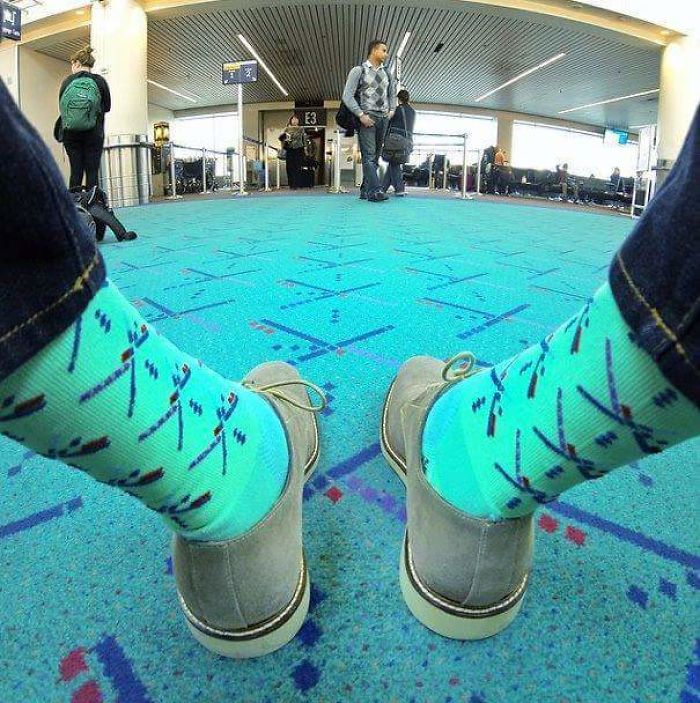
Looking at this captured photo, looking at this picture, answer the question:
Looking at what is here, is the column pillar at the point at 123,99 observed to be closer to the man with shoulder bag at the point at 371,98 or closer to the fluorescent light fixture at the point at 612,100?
the man with shoulder bag at the point at 371,98

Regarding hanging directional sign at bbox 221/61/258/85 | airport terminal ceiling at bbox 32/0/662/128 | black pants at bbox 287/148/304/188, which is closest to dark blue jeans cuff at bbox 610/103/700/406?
hanging directional sign at bbox 221/61/258/85

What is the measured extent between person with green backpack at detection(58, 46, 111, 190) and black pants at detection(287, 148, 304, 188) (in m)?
6.45

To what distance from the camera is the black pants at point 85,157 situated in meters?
2.25

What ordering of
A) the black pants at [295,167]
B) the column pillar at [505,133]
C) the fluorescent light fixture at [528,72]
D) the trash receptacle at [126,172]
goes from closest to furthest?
the trash receptacle at [126,172] < the fluorescent light fixture at [528,72] < the black pants at [295,167] < the column pillar at [505,133]

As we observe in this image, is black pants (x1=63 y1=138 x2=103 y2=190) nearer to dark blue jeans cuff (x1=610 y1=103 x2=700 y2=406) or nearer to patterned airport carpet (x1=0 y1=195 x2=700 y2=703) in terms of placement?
patterned airport carpet (x1=0 y1=195 x2=700 y2=703)

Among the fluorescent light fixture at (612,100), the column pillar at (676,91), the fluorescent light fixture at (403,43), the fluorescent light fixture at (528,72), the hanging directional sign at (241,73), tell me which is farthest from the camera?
the fluorescent light fixture at (612,100)

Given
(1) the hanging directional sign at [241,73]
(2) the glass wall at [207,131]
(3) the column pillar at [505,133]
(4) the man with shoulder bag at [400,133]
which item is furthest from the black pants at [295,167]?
(3) the column pillar at [505,133]

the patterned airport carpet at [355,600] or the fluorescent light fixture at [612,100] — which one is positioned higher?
the fluorescent light fixture at [612,100]

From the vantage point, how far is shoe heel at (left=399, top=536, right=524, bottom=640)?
31 cm

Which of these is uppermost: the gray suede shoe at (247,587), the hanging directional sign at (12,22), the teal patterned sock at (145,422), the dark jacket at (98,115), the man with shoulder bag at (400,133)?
the hanging directional sign at (12,22)

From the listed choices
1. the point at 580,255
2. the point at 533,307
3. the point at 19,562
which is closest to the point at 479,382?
the point at 19,562

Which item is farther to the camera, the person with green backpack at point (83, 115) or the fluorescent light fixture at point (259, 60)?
the fluorescent light fixture at point (259, 60)

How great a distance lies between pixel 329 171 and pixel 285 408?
1101cm

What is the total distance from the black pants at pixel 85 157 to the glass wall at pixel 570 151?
40.6 feet
